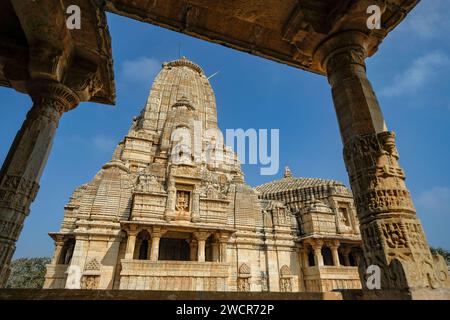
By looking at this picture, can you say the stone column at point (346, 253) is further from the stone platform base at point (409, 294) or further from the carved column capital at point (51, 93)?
the carved column capital at point (51, 93)

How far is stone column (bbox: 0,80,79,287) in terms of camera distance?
358cm

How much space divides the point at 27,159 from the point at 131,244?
1159cm

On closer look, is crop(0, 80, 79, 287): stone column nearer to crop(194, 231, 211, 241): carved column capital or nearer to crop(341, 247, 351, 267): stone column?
crop(194, 231, 211, 241): carved column capital

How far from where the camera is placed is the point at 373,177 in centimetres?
322

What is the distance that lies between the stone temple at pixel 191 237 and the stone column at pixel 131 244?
0.06 meters

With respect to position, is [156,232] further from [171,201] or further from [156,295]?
[156,295]

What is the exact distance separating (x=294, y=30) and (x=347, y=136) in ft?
6.85

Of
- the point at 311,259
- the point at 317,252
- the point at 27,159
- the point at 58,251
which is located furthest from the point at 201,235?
the point at 27,159

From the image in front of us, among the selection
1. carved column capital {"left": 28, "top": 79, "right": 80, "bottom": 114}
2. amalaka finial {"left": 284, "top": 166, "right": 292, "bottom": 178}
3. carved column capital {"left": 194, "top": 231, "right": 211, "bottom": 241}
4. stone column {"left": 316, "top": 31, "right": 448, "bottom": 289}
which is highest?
amalaka finial {"left": 284, "top": 166, "right": 292, "bottom": 178}

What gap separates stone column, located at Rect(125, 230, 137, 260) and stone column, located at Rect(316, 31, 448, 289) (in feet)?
44.2

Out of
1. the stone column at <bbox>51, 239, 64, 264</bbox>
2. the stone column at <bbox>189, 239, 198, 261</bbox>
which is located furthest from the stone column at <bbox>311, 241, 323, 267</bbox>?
the stone column at <bbox>51, 239, 64, 264</bbox>

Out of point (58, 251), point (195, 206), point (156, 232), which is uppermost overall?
point (195, 206)

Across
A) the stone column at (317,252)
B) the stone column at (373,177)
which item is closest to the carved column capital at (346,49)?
the stone column at (373,177)

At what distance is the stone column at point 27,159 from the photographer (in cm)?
358
